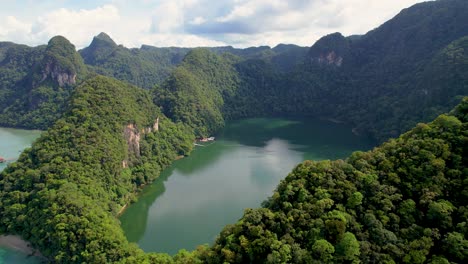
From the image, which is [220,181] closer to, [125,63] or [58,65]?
[58,65]

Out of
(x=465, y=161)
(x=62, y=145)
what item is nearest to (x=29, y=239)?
(x=62, y=145)

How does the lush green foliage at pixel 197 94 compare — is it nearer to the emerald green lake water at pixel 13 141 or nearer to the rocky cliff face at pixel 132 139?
the rocky cliff face at pixel 132 139

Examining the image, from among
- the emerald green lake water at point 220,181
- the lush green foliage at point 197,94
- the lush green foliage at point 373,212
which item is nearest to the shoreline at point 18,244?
the emerald green lake water at point 220,181

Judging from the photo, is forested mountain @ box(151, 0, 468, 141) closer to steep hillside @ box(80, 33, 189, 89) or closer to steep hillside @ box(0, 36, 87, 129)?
steep hillside @ box(0, 36, 87, 129)

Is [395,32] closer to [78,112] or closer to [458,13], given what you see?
[458,13]

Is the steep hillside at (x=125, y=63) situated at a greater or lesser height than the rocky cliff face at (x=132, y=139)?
greater

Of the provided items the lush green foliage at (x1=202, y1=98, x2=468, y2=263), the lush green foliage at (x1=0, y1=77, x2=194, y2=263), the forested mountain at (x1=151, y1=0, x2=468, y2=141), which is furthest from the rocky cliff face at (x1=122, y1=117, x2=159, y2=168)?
the lush green foliage at (x1=202, y1=98, x2=468, y2=263)

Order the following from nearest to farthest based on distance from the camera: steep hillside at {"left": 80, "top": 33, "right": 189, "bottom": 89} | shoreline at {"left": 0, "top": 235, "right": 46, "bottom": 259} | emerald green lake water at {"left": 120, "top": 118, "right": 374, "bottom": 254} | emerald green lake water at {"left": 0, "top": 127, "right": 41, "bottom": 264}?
shoreline at {"left": 0, "top": 235, "right": 46, "bottom": 259}, emerald green lake water at {"left": 120, "top": 118, "right": 374, "bottom": 254}, emerald green lake water at {"left": 0, "top": 127, "right": 41, "bottom": 264}, steep hillside at {"left": 80, "top": 33, "right": 189, "bottom": 89}
